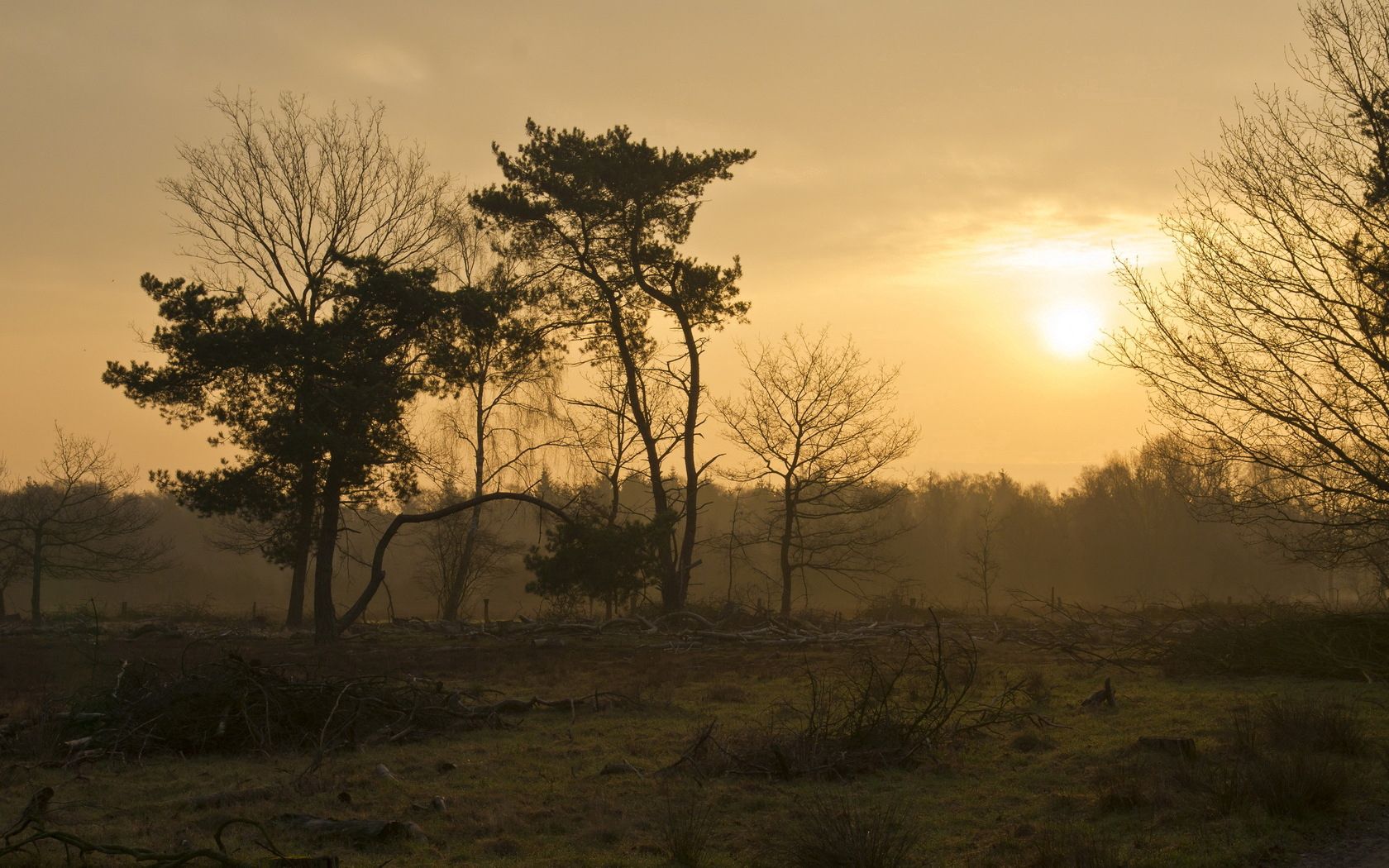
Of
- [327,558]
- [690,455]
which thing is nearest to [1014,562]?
[690,455]

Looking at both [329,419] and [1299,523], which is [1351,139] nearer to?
[1299,523]

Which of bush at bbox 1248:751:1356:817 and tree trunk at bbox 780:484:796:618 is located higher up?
tree trunk at bbox 780:484:796:618

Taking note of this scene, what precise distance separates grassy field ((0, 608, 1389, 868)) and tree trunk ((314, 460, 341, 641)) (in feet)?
31.8

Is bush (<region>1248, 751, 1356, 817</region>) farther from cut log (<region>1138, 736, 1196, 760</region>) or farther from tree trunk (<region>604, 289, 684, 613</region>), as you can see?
tree trunk (<region>604, 289, 684, 613</region>)

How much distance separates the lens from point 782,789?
8047 mm

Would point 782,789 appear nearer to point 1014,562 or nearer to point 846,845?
point 846,845

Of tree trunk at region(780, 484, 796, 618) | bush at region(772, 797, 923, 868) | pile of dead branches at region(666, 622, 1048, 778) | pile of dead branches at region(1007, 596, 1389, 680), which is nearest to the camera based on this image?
bush at region(772, 797, 923, 868)

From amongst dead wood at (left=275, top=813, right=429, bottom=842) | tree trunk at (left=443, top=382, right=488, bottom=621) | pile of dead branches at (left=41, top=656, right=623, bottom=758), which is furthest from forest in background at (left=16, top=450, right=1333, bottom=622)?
dead wood at (left=275, top=813, right=429, bottom=842)

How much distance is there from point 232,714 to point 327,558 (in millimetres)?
13757

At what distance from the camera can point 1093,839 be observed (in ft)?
19.1

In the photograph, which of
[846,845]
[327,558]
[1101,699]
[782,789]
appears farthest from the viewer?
[327,558]

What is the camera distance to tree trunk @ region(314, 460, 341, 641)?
73.7 feet

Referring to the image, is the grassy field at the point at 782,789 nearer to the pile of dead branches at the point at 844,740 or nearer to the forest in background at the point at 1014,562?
the pile of dead branches at the point at 844,740

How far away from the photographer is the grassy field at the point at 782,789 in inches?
244
